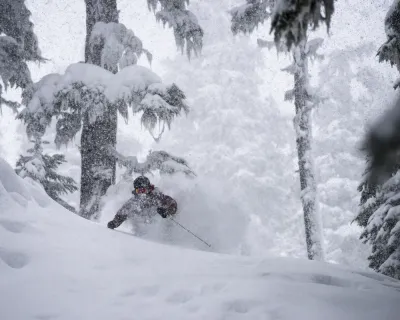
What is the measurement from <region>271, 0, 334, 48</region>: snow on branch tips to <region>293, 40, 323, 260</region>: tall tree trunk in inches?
430

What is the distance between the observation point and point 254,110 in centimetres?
3016

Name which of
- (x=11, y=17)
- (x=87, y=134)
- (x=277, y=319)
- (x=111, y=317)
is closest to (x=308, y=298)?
(x=277, y=319)

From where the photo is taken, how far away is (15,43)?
980 centimetres

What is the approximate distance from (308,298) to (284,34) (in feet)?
8.40

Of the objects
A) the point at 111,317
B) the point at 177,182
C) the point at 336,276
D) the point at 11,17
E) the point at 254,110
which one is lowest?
the point at 111,317

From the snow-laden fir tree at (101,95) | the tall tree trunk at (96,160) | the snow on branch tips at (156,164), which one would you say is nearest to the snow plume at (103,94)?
the snow-laden fir tree at (101,95)

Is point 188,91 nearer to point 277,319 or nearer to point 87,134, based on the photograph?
point 87,134

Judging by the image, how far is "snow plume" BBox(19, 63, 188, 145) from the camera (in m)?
7.36

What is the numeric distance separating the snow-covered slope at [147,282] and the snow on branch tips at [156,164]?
2.65 metres

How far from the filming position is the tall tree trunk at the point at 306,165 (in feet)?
41.4

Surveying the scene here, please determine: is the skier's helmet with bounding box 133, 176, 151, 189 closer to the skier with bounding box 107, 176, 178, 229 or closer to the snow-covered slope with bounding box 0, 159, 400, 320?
the skier with bounding box 107, 176, 178, 229

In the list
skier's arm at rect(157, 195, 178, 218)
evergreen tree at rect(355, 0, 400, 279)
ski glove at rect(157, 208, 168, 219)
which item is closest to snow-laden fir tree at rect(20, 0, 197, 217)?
skier's arm at rect(157, 195, 178, 218)

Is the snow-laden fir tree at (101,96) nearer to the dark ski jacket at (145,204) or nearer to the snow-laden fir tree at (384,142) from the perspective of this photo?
the dark ski jacket at (145,204)

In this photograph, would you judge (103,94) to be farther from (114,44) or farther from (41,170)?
(41,170)
